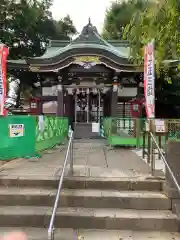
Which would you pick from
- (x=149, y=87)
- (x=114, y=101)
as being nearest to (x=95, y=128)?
(x=114, y=101)

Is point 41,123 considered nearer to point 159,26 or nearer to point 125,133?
point 125,133

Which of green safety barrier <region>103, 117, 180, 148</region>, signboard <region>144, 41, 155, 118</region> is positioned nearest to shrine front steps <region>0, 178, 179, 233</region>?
signboard <region>144, 41, 155, 118</region>

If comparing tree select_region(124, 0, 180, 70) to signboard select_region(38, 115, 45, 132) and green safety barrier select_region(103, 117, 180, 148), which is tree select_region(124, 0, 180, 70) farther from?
green safety barrier select_region(103, 117, 180, 148)

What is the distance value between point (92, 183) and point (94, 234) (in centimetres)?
120

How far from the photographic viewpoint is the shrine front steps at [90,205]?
4.23m

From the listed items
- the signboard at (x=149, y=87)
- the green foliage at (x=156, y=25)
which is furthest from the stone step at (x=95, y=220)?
the signboard at (x=149, y=87)

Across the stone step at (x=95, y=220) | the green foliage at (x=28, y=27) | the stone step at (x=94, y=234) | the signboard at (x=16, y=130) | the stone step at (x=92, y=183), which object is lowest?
the stone step at (x=94, y=234)

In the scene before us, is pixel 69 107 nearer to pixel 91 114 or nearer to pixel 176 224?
pixel 91 114

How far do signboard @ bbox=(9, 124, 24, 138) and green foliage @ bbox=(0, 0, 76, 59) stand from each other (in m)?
17.6

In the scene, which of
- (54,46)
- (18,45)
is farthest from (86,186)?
(18,45)

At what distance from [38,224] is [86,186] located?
1.20m

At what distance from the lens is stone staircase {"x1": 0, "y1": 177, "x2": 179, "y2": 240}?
165 inches

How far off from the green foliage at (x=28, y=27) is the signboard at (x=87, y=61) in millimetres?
10764

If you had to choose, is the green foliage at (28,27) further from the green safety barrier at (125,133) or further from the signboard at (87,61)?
the green safety barrier at (125,133)
